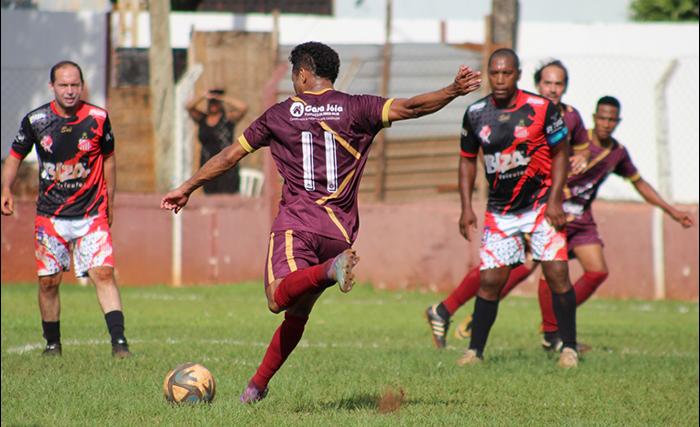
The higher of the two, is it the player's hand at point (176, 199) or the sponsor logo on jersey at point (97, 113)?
the sponsor logo on jersey at point (97, 113)

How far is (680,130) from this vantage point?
17781 millimetres

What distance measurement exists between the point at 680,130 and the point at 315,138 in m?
11.7

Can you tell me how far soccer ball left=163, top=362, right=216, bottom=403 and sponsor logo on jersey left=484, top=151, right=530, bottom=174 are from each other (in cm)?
310

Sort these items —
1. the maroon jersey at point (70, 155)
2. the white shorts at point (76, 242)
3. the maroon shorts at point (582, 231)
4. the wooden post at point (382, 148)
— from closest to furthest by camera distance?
1. the maroon jersey at point (70, 155)
2. the white shorts at point (76, 242)
3. the maroon shorts at point (582, 231)
4. the wooden post at point (382, 148)

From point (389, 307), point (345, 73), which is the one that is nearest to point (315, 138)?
point (389, 307)

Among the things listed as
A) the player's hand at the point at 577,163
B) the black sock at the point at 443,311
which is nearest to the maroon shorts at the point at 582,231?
the player's hand at the point at 577,163

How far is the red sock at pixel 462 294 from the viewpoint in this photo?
10961mm

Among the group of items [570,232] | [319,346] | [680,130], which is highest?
[680,130]

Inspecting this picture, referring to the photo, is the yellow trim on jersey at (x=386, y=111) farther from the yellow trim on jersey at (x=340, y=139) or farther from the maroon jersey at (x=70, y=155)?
the maroon jersey at (x=70, y=155)

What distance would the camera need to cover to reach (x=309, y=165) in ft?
23.7

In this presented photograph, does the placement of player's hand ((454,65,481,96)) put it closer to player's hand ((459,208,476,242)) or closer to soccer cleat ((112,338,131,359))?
player's hand ((459,208,476,242))

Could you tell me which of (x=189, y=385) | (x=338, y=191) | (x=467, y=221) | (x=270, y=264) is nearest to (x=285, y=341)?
(x=270, y=264)

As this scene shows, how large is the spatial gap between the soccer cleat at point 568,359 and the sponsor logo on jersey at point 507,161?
148 centimetres

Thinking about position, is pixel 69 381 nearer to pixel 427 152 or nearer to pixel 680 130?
pixel 427 152
